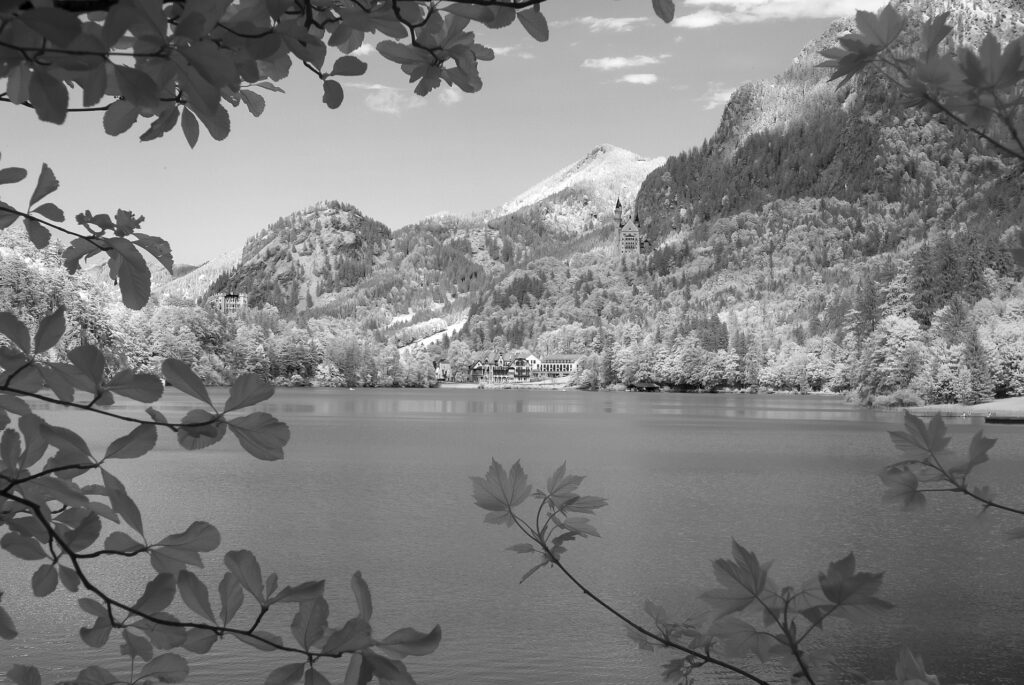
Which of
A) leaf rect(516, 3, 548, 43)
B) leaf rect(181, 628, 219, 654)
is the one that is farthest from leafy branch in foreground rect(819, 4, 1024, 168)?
leaf rect(181, 628, 219, 654)

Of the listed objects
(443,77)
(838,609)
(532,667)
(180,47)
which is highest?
(443,77)

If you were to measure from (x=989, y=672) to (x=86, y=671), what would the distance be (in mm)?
11117

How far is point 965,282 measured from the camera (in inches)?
3204

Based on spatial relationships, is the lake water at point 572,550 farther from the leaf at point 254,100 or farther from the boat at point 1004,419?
the boat at point 1004,419

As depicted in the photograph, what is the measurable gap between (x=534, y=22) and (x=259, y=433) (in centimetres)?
73

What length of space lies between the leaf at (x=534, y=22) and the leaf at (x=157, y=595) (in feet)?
3.22

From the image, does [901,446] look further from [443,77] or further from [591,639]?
[591,639]

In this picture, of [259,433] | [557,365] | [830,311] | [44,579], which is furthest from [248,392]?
[557,365]

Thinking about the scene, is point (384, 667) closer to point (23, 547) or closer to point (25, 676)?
point (23, 547)

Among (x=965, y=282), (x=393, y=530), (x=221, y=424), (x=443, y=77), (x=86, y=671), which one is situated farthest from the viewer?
A: (x=965, y=282)

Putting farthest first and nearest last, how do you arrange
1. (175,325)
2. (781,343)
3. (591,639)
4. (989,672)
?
1. (781,343)
2. (175,325)
3. (591,639)
4. (989,672)

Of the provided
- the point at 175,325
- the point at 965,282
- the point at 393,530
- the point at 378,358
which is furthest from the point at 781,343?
the point at 393,530

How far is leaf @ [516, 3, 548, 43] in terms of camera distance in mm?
1356

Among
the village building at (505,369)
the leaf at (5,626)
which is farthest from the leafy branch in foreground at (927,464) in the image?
the village building at (505,369)
